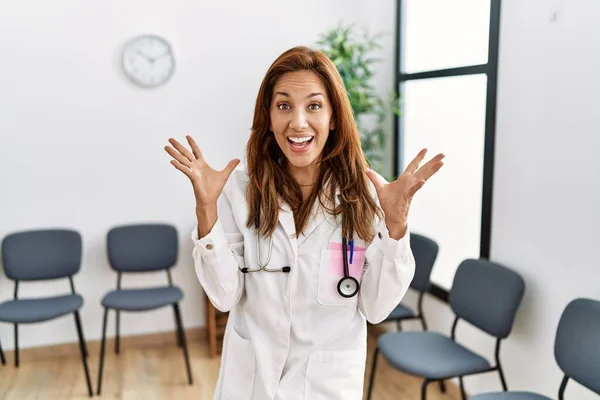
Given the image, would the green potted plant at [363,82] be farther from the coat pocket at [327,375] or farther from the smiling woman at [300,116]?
the coat pocket at [327,375]

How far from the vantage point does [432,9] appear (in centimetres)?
337

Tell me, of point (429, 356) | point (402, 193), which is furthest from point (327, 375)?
point (429, 356)

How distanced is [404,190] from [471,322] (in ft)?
5.37

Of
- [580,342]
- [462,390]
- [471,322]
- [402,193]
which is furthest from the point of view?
[462,390]

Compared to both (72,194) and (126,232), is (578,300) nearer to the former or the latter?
(126,232)

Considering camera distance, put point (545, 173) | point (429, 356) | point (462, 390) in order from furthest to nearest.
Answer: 1. point (462, 390)
2. point (429, 356)
3. point (545, 173)

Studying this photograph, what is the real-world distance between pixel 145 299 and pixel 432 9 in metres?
2.51

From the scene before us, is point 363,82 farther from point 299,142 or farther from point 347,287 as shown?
point 347,287

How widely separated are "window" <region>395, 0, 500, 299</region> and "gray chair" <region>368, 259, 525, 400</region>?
0.24 m

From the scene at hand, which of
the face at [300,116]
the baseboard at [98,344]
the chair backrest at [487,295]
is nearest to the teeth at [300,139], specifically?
the face at [300,116]

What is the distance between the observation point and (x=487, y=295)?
8.30ft

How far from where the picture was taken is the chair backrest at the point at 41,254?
130 inches

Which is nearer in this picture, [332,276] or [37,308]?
[332,276]

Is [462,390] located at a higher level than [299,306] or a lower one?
lower
